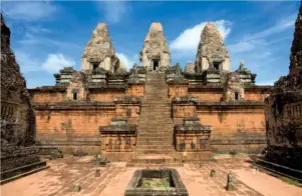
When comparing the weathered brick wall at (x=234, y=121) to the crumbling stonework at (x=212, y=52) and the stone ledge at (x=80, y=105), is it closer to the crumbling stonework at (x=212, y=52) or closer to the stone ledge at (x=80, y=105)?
the stone ledge at (x=80, y=105)

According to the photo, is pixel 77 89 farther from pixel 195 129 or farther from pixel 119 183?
pixel 119 183

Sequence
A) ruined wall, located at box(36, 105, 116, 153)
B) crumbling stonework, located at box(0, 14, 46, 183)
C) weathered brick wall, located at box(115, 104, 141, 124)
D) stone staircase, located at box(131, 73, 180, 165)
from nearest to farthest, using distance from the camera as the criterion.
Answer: crumbling stonework, located at box(0, 14, 46, 183) → stone staircase, located at box(131, 73, 180, 165) → weathered brick wall, located at box(115, 104, 141, 124) → ruined wall, located at box(36, 105, 116, 153)

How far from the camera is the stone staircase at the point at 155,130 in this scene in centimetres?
1006

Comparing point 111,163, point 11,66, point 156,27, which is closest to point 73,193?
point 111,163

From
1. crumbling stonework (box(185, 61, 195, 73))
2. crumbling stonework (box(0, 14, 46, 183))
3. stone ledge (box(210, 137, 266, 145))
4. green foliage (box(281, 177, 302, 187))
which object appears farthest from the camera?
crumbling stonework (box(185, 61, 195, 73))

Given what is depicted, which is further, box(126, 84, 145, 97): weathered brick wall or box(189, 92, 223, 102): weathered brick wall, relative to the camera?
box(189, 92, 223, 102): weathered brick wall

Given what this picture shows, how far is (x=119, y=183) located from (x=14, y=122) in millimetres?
4586

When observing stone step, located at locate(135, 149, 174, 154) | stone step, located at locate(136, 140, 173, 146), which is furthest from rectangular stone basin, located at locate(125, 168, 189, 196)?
stone step, located at locate(136, 140, 173, 146)

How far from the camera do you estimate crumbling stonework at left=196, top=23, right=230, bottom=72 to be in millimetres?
25938

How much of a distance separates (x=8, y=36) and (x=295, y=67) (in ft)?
35.1

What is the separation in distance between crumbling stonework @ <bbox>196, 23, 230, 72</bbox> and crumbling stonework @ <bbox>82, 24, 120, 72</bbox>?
10439 millimetres

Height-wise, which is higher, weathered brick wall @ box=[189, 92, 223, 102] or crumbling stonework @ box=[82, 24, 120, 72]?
crumbling stonework @ box=[82, 24, 120, 72]

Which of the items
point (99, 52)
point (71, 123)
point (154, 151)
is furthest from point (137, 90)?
point (99, 52)

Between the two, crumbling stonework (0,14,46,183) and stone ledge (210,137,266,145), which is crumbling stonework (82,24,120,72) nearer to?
stone ledge (210,137,266,145)
